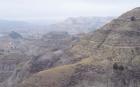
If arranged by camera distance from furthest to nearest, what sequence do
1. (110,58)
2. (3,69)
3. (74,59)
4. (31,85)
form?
(3,69), (74,59), (110,58), (31,85)

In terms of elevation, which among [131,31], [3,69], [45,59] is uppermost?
[131,31]

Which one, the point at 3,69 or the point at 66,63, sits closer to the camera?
the point at 66,63

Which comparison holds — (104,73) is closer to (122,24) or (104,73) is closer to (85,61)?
(85,61)

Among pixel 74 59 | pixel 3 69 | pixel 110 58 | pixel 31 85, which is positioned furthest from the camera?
pixel 3 69

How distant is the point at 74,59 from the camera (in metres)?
133

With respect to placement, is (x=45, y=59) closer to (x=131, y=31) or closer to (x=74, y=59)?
(x=74, y=59)

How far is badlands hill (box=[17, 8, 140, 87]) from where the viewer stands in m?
116

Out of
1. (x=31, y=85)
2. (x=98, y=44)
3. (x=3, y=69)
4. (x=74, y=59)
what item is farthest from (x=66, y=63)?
(x=3, y=69)

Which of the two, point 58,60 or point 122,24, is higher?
point 122,24

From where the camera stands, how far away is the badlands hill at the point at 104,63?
11612cm

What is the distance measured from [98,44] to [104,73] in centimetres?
1872

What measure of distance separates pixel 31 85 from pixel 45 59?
34.1 metres

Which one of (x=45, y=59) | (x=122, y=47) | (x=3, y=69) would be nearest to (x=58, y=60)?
(x=45, y=59)

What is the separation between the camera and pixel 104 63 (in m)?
123
